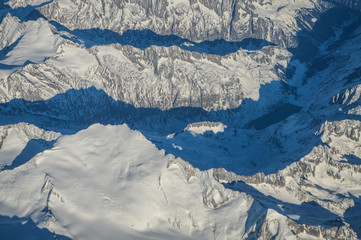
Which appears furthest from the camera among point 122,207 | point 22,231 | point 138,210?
point 122,207

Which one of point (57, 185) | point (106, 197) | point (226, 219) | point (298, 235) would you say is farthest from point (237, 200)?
point (57, 185)

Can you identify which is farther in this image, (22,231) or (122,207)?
(122,207)

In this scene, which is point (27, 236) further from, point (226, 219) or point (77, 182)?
point (226, 219)

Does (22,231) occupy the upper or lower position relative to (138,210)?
lower

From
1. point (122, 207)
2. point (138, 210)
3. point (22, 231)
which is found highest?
point (138, 210)

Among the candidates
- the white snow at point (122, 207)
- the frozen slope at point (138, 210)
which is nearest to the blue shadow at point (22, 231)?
the frozen slope at point (138, 210)

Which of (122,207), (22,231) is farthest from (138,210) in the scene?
(22,231)

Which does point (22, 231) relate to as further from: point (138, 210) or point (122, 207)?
point (138, 210)

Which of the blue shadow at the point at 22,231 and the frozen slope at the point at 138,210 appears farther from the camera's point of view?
the frozen slope at the point at 138,210

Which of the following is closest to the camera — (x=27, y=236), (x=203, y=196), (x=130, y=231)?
(x=27, y=236)

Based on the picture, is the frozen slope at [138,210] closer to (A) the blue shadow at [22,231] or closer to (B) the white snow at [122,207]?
(B) the white snow at [122,207]

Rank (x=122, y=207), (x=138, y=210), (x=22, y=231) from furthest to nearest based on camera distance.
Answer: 1. (x=122, y=207)
2. (x=138, y=210)
3. (x=22, y=231)
